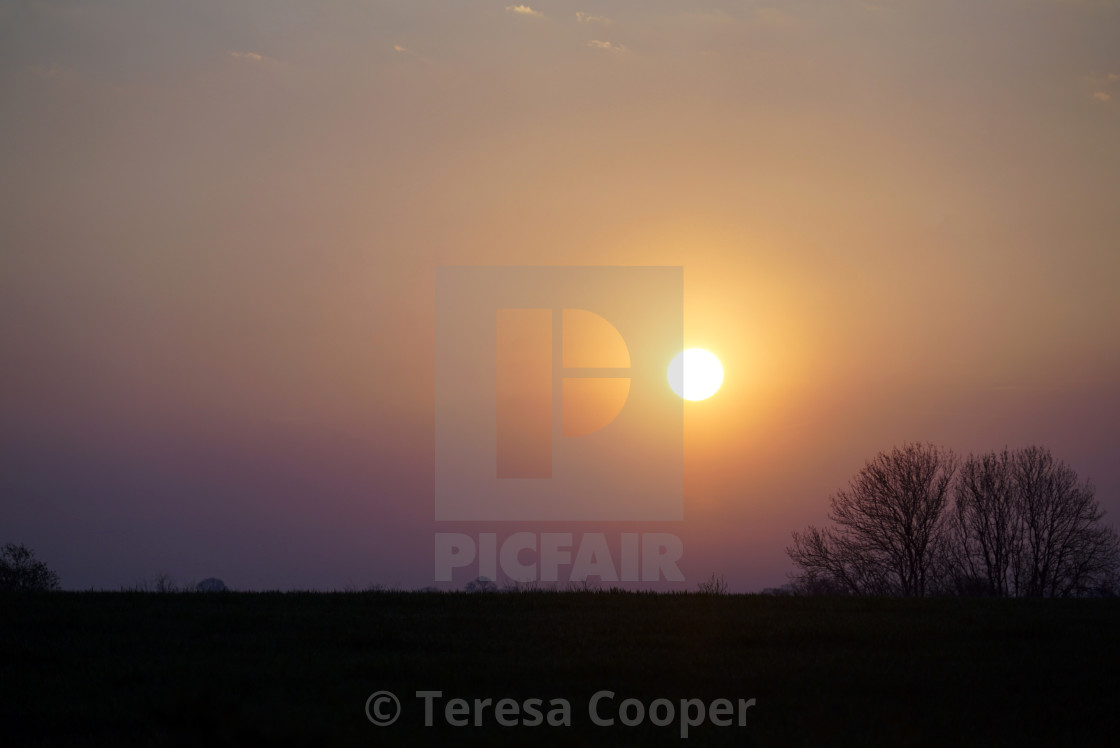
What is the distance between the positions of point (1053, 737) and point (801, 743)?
2737 mm

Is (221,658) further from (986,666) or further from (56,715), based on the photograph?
(986,666)

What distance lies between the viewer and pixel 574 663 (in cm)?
1114

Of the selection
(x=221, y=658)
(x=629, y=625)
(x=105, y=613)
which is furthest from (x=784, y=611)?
(x=105, y=613)

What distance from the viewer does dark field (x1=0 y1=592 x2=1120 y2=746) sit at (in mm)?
8766

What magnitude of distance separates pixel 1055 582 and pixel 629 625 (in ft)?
134

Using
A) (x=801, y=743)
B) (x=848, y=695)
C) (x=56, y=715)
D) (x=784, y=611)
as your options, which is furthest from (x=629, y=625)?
(x=56, y=715)

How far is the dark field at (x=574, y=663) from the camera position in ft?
28.8

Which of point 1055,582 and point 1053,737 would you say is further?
point 1055,582

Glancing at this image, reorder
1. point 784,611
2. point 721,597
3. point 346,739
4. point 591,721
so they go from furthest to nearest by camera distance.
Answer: point 721,597 → point 784,611 → point 591,721 → point 346,739

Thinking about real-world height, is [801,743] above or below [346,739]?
below

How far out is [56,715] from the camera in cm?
914

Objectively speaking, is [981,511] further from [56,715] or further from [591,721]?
[56,715]

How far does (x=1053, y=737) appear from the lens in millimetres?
8688

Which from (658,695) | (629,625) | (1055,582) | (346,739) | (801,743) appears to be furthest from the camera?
(1055,582)
